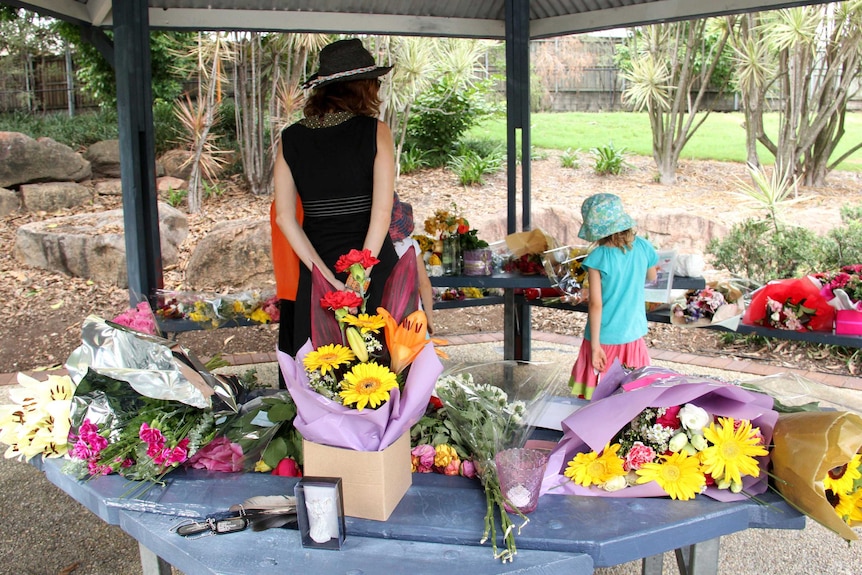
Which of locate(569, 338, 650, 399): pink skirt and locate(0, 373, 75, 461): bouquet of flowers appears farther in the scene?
locate(569, 338, 650, 399): pink skirt

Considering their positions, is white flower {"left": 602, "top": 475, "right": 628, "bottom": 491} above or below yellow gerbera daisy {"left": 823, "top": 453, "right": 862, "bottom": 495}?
below

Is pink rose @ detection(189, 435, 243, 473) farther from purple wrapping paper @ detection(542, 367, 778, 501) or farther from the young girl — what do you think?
the young girl

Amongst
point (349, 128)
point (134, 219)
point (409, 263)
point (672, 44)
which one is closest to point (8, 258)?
point (134, 219)

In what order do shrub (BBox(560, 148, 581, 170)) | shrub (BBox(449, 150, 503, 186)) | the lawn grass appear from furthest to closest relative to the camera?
1. the lawn grass
2. shrub (BBox(560, 148, 581, 170))
3. shrub (BBox(449, 150, 503, 186))

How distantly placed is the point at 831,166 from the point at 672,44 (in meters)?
3.07

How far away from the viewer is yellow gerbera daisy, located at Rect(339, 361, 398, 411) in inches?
58.4

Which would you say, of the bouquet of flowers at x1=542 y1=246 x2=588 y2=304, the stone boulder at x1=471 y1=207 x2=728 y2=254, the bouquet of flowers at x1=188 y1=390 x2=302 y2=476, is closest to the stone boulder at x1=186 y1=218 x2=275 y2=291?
the stone boulder at x1=471 y1=207 x2=728 y2=254

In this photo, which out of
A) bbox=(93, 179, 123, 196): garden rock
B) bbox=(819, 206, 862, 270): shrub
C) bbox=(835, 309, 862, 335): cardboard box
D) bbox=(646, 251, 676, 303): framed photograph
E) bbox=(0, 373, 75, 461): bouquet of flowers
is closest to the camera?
bbox=(0, 373, 75, 461): bouquet of flowers

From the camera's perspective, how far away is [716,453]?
1.59m

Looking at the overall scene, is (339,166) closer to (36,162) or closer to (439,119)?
(36,162)

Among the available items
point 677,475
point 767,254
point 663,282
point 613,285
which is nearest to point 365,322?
point 677,475

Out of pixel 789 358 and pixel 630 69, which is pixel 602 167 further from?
pixel 789 358

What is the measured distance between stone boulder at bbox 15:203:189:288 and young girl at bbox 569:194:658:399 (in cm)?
588

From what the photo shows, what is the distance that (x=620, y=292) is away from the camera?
10.6ft
